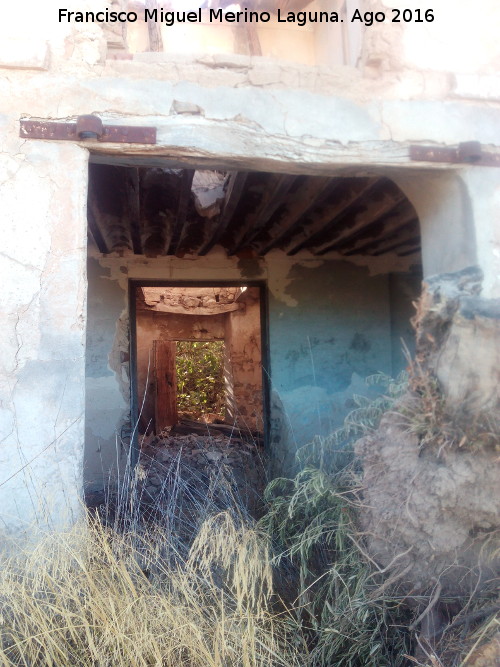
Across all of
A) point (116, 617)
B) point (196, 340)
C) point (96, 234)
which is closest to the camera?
point (116, 617)

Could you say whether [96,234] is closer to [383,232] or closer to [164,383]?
[383,232]

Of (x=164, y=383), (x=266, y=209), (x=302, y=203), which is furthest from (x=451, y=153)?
(x=164, y=383)

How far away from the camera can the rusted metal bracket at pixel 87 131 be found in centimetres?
271

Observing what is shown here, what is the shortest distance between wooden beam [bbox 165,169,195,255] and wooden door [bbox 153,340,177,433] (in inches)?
187

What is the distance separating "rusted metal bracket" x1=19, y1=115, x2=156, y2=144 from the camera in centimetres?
271

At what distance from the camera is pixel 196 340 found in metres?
9.91

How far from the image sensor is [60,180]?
273 cm

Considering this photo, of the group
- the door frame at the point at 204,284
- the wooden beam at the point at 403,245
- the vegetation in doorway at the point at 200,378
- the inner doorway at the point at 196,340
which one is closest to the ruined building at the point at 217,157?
the wooden beam at the point at 403,245

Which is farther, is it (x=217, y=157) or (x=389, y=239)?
(x=389, y=239)

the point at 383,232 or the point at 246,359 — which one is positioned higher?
the point at 383,232

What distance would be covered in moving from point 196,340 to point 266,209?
19.5 ft

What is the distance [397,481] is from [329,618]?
63cm

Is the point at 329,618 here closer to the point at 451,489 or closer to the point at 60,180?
the point at 451,489

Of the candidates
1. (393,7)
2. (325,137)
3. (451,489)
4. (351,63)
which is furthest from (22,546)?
(393,7)
